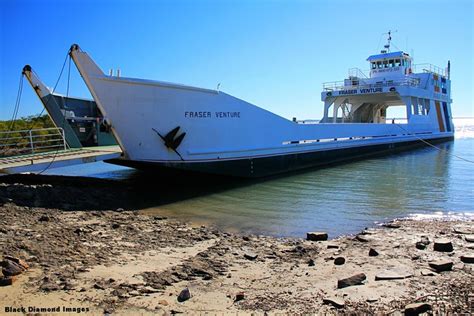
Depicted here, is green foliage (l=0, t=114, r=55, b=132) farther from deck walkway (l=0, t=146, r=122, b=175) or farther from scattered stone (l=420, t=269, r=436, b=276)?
scattered stone (l=420, t=269, r=436, b=276)

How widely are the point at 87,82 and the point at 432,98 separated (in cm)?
2392

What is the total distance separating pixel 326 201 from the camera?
8938 mm

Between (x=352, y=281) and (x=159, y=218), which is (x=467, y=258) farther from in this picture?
(x=159, y=218)

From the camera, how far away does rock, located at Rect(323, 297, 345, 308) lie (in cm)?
326

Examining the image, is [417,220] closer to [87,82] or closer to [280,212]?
[280,212]

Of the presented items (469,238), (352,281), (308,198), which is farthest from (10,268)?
(308,198)

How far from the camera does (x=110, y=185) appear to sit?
1048cm

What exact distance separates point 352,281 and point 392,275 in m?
0.53

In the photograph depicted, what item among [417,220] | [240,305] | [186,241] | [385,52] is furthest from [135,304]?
[385,52]

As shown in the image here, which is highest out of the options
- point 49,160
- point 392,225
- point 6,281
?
point 49,160

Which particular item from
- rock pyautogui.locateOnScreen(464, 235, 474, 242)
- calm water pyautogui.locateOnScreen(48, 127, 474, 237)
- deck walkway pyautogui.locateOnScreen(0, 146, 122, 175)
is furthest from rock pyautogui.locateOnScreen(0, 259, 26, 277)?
rock pyautogui.locateOnScreen(464, 235, 474, 242)

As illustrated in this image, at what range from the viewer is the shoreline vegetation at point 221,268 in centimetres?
332

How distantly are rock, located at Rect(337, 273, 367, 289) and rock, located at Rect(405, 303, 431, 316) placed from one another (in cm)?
72

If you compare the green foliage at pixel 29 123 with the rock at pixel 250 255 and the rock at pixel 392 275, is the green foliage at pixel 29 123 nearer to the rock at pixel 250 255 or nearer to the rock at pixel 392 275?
the rock at pixel 250 255
